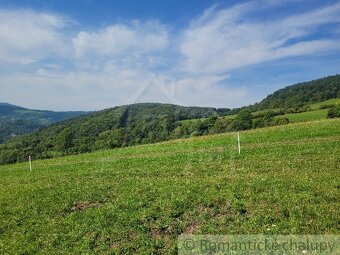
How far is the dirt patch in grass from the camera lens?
1733 cm

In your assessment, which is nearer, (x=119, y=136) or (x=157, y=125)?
(x=157, y=125)

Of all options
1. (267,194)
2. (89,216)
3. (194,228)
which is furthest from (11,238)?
(267,194)

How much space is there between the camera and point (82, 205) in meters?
17.8

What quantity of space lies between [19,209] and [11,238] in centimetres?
419

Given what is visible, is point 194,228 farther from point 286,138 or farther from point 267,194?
point 286,138

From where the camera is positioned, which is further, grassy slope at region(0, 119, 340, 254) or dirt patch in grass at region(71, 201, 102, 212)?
dirt patch in grass at region(71, 201, 102, 212)

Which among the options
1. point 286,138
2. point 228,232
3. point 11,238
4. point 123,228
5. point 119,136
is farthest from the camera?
point 119,136

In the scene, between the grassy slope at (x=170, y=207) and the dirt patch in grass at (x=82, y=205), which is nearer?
the grassy slope at (x=170, y=207)

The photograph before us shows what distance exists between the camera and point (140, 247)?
39.1 feet

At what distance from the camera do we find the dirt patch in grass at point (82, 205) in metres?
17.3

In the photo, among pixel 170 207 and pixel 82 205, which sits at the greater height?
pixel 170 207

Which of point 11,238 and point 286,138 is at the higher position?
point 286,138

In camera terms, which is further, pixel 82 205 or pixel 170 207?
pixel 82 205

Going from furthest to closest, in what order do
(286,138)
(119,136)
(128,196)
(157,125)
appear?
(119,136)
(157,125)
(286,138)
(128,196)
